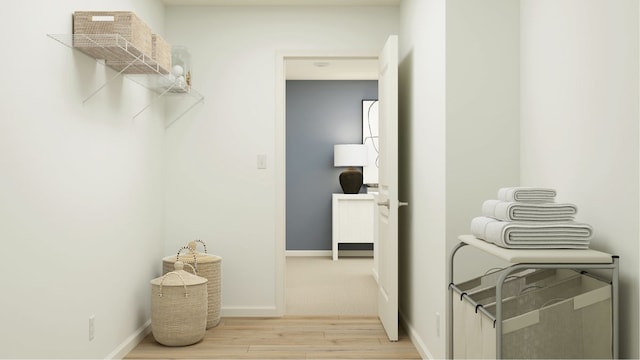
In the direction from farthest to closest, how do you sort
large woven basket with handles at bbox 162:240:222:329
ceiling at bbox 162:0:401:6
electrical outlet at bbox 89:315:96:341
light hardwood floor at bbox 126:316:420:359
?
ceiling at bbox 162:0:401:6, large woven basket with handles at bbox 162:240:222:329, light hardwood floor at bbox 126:316:420:359, electrical outlet at bbox 89:315:96:341

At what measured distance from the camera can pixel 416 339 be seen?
364cm

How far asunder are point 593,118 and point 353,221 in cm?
556

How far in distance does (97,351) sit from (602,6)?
2.76 meters

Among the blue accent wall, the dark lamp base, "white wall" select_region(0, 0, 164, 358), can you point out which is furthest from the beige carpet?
"white wall" select_region(0, 0, 164, 358)

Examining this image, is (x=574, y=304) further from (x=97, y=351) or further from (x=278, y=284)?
(x=278, y=284)

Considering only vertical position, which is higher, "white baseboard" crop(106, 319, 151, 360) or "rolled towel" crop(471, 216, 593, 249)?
"rolled towel" crop(471, 216, 593, 249)

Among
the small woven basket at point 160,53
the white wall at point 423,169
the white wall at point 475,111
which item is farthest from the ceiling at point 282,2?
the white wall at point 475,111

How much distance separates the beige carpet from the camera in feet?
15.5

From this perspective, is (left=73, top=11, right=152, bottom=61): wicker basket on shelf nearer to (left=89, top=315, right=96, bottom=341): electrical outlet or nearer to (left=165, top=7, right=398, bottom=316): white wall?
(left=89, top=315, right=96, bottom=341): electrical outlet

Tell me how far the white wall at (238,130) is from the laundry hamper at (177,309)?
2.66 ft

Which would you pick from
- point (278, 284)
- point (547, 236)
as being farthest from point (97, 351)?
point (547, 236)

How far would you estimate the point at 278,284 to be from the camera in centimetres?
445

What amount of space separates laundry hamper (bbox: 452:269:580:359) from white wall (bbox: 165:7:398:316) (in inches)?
92.4

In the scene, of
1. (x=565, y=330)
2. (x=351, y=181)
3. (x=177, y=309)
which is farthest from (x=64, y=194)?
(x=351, y=181)
